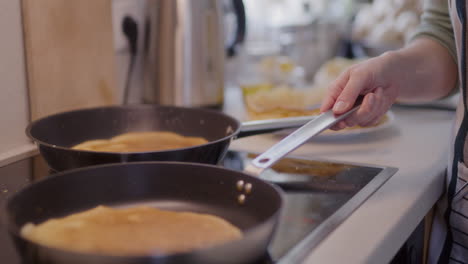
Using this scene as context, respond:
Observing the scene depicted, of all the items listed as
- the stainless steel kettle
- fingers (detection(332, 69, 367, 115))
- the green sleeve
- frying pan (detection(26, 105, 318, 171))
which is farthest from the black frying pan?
the stainless steel kettle

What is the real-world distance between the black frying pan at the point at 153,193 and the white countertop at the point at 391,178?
8 centimetres

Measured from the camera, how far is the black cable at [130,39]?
1170 mm

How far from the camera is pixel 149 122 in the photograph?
0.88 m

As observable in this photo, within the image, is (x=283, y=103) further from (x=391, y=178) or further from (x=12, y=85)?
(x=12, y=85)

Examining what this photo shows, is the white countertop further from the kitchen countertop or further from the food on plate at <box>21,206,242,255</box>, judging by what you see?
the food on plate at <box>21,206,242,255</box>

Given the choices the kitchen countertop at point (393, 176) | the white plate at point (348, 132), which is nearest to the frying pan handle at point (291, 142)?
A: the kitchen countertop at point (393, 176)

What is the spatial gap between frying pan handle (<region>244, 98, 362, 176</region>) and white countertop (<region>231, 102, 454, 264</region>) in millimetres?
102

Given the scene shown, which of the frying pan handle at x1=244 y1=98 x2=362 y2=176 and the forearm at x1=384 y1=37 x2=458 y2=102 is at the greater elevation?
the forearm at x1=384 y1=37 x2=458 y2=102

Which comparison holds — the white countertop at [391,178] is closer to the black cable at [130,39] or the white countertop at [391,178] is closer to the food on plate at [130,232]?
the food on plate at [130,232]

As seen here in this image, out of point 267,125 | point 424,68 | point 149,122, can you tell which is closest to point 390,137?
point 424,68

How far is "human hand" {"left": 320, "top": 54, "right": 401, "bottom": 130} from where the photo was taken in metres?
0.75

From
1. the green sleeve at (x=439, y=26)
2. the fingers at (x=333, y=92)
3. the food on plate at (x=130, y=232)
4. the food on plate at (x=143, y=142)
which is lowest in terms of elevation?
the food on plate at (x=143, y=142)

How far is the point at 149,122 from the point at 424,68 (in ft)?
1.48

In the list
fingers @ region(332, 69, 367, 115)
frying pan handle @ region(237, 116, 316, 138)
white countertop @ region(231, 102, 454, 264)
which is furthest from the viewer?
frying pan handle @ region(237, 116, 316, 138)
